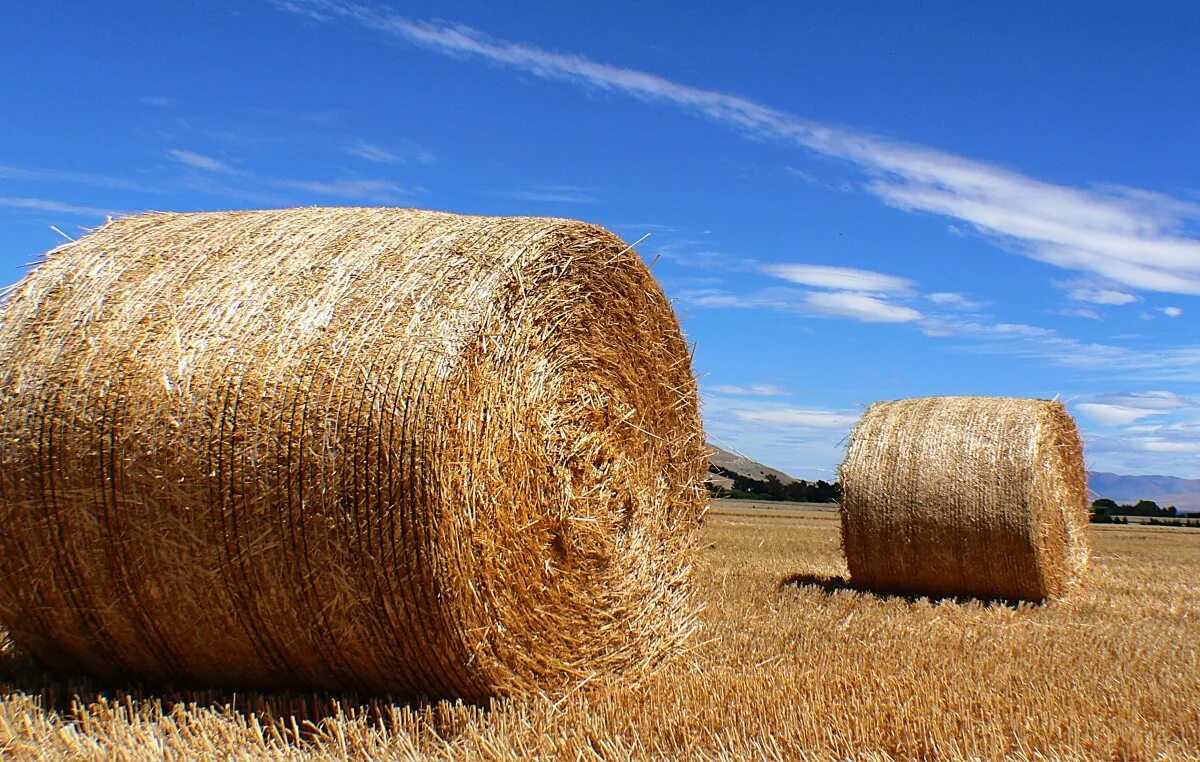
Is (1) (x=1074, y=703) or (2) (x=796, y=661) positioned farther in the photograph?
(2) (x=796, y=661)

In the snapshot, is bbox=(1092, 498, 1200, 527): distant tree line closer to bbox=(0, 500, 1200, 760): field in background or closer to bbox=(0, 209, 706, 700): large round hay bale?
bbox=(0, 500, 1200, 760): field in background

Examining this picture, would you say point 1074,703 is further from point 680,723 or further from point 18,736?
point 18,736

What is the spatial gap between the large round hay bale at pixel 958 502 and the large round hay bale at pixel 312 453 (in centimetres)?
434

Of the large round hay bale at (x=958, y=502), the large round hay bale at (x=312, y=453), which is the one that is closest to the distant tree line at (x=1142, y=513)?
the large round hay bale at (x=958, y=502)

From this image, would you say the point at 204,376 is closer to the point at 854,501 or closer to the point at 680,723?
the point at 680,723

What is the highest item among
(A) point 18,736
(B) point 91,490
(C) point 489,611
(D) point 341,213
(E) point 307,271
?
(D) point 341,213

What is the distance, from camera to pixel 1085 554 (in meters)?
10.8

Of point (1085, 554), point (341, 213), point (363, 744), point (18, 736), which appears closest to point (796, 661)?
point (363, 744)

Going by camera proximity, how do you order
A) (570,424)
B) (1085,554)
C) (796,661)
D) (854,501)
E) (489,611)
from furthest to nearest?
(1085,554), (854,501), (796,661), (570,424), (489,611)

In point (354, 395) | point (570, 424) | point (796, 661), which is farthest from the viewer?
point (796, 661)

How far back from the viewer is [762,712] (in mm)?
4582

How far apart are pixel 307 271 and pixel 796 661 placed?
3.22 m

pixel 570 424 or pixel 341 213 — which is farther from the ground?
pixel 341 213

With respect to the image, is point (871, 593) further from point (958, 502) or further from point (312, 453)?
point (312, 453)
